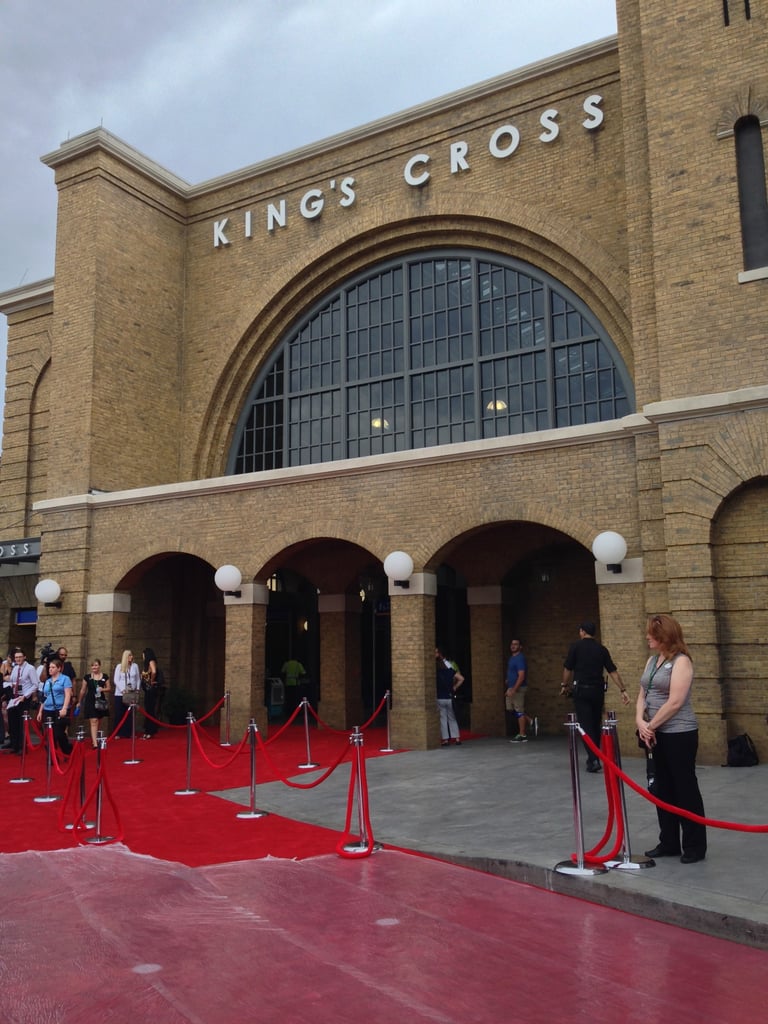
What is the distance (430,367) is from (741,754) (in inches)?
421

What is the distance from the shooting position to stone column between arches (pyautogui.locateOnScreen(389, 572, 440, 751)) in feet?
48.2

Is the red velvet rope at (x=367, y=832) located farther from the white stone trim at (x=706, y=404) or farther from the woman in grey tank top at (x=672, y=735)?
the white stone trim at (x=706, y=404)

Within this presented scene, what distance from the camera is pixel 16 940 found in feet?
17.6

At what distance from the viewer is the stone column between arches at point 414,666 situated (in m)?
14.7

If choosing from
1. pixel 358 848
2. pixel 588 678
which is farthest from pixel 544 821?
pixel 588 678

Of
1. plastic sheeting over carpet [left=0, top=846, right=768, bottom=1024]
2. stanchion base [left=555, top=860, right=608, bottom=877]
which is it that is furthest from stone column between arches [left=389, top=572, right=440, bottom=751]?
stanchion base [left=555, top=860, right=608, bottom=877]

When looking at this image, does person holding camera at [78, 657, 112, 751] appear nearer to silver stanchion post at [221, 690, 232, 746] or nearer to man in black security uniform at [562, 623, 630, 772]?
silver stanchion post at [221, 690, 232, 746]

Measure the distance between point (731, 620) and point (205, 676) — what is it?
12.7 m

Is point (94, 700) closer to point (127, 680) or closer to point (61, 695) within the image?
point (61, 695)

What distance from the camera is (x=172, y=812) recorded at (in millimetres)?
9703

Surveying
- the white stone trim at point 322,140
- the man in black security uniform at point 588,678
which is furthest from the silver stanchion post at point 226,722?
the white stone trim at point 322,140

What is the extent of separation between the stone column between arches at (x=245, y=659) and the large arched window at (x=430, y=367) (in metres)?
4.71

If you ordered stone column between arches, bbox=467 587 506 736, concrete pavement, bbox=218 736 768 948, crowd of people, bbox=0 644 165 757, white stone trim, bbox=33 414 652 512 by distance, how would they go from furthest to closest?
stone column between arches, bbox=467 587 506 736
white stone trim, bbox=33 414 652 512
crowd of people, bbox=0 644 165 757
concrete pavement, bbox=218 736 768 948

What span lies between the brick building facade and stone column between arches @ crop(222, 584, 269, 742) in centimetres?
6
